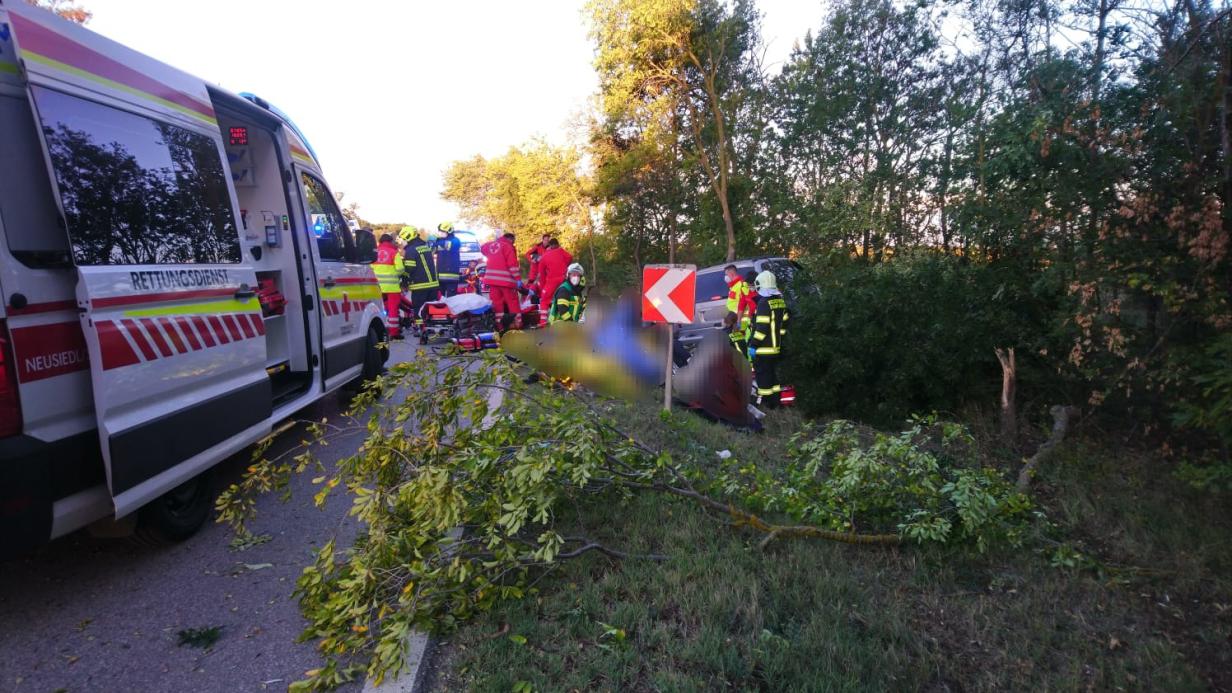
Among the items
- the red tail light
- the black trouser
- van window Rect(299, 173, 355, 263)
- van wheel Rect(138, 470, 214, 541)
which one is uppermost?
van window Rect(299, 173, 355, 263)

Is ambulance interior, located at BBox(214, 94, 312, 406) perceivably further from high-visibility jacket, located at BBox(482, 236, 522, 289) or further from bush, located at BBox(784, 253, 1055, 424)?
high-visibility jacket, located at BBox(482, 236, 522, 289)

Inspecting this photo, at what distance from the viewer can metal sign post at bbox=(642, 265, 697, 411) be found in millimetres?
6211

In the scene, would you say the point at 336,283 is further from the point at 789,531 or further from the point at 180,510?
the point at 789,531

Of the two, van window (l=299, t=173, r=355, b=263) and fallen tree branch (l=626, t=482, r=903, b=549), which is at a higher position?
van window (l=299, t=173, r=355, b=263)

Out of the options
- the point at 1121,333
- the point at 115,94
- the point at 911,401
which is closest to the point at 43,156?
the point at 115,94

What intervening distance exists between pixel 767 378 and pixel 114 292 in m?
6.37

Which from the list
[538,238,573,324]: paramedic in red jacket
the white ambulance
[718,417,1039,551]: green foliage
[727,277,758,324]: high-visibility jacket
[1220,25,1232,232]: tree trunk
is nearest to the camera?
the white ambulance

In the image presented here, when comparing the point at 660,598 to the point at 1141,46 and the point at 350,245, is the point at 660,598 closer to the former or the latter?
the point at 1141,46

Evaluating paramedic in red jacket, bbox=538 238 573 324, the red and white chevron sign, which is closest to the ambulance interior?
the red and white chevron sign

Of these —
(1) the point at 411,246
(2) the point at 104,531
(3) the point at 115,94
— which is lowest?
(2) the point at 104,531

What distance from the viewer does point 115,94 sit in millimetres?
3455

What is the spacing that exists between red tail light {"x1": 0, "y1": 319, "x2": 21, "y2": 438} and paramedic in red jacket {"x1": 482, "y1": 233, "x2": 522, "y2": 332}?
26.8ft

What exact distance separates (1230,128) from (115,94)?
605 centimetres

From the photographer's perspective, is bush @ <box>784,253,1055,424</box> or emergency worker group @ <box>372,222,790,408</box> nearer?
bush @ <box>784,253,1055,424</box>
